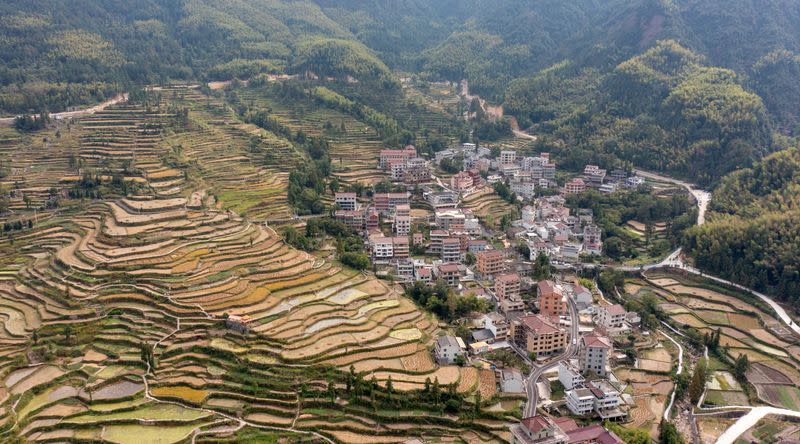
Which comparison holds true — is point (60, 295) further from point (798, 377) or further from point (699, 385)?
point (798, 377)

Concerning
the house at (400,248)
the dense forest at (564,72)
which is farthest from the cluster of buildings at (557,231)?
the house at (400,248)

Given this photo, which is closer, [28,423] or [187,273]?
[28,423]

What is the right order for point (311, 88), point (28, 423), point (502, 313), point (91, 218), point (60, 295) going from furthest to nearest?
point (311, 88) < point (91, 218) < point (502, 313) < point (60, 295) < point (28, 423)

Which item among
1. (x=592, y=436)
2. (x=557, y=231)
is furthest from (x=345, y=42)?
(x=592, y=436)

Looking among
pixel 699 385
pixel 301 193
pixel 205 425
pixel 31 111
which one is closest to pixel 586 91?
pixel 301 193

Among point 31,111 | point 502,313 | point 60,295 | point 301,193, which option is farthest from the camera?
point 31,111

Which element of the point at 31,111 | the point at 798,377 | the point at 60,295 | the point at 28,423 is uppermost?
the point at 31,111
